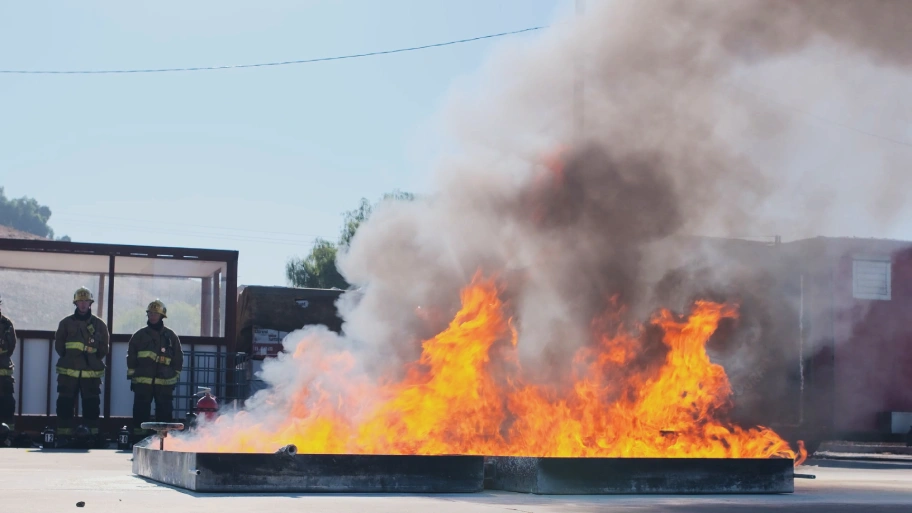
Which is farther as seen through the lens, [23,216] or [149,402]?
[23,216]

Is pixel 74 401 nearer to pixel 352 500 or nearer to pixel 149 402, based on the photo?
pixel 149 402

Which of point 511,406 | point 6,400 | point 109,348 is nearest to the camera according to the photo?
point 511,406

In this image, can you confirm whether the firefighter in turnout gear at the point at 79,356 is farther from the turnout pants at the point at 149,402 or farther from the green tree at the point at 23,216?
the green tree at the point at 23,216

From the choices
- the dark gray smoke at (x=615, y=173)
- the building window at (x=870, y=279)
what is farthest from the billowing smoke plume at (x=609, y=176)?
the building window at (x=870, y=279)

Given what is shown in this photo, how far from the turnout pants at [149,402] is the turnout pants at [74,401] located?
0.57 m

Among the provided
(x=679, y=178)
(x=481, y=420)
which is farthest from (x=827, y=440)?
(x=481, y=420)

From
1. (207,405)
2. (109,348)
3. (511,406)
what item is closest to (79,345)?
(109,348)

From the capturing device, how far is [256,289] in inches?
825

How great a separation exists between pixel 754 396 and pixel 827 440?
231 cm

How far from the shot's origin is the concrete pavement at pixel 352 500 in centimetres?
747

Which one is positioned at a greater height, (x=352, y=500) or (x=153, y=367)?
(x=153, y=367)

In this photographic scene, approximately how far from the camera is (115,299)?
1858 centimetres

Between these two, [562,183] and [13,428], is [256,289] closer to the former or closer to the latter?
[13,428]

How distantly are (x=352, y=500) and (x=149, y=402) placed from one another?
9125 mm
